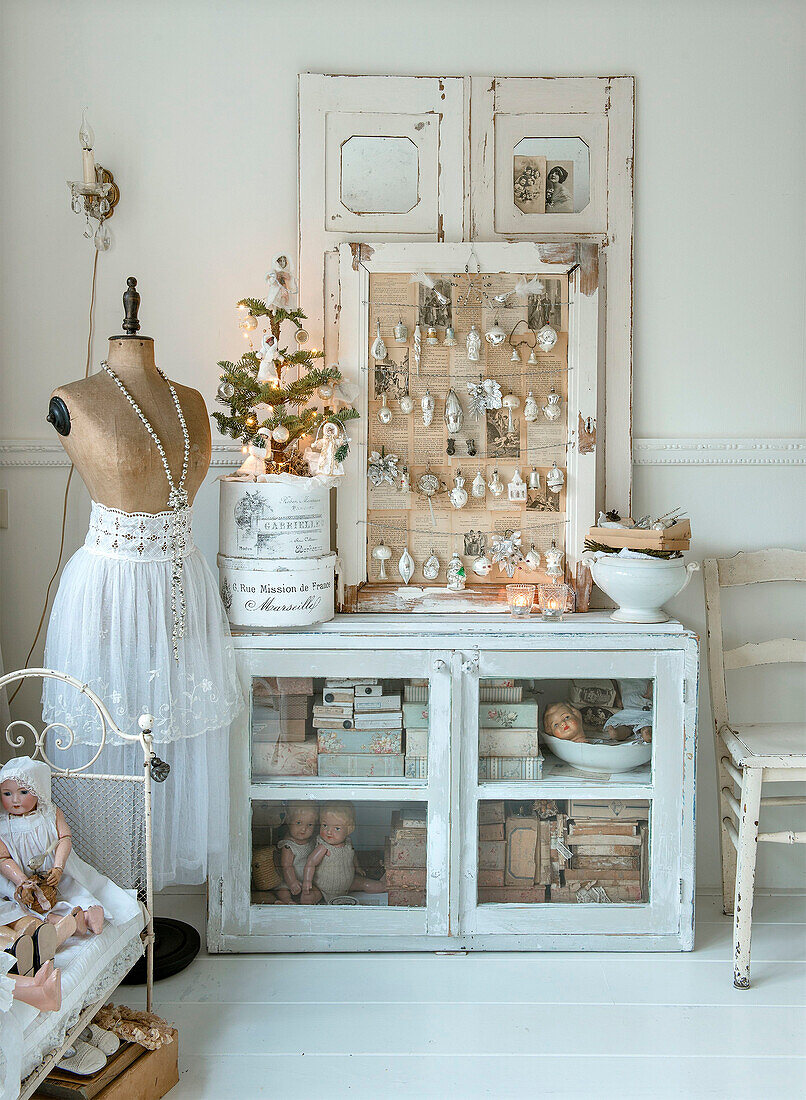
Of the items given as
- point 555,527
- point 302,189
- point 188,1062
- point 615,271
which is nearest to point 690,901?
point 555,527

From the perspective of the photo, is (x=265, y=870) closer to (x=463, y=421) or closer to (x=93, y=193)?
(x=463, y=421)

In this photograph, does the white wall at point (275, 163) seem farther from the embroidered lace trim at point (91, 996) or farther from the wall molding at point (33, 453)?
the embroidered lace trim at point (91, 996)

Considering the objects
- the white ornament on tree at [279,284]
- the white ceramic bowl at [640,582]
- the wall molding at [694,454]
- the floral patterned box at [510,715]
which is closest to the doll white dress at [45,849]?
the floral patterned box at [510,715]

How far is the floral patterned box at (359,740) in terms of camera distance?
2389mm

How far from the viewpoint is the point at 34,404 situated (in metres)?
2.67

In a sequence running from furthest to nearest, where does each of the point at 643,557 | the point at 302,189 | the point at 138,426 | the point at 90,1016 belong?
1. the point at 302,189
2. the point at 643,557
3. the point at 138,426
4. the point at 90,1016

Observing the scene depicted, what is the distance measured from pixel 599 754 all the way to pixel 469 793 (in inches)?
14.3

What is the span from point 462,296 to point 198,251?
788mm

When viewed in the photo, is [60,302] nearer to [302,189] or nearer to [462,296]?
[302,189]

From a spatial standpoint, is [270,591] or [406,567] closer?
[270,591]

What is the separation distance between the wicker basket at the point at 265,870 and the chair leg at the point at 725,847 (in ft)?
4.17

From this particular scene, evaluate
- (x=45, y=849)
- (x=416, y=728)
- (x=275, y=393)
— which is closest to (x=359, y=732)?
(x=416, y=728)

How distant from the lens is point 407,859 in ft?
7.86

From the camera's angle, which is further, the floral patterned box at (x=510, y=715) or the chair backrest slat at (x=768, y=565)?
the chair backrest slat at (x=768, y=565)
